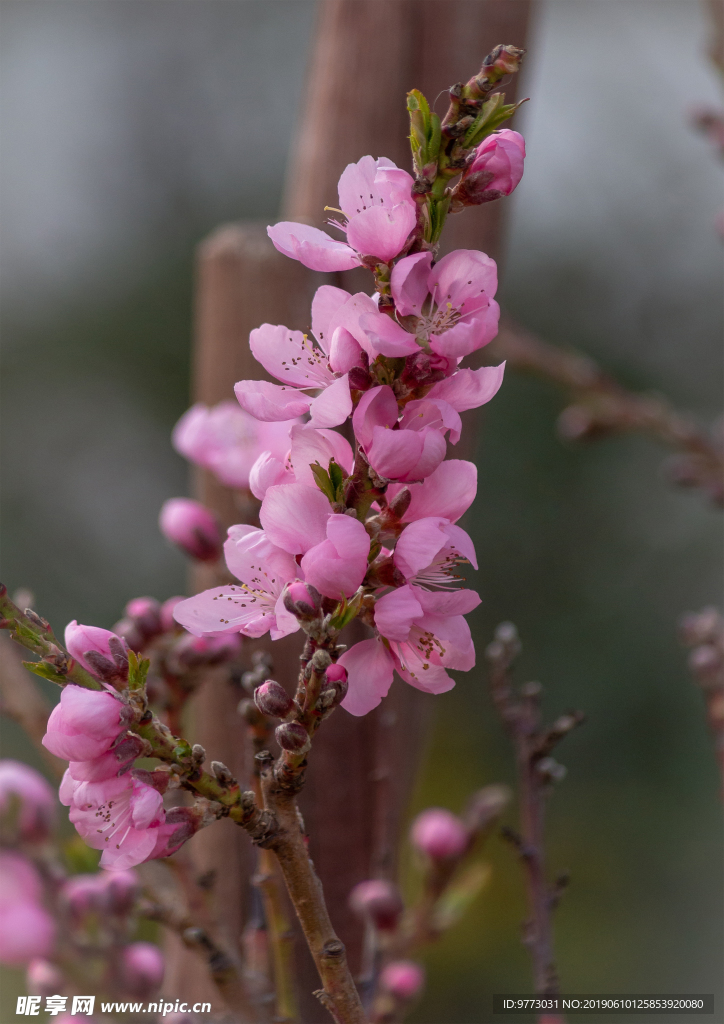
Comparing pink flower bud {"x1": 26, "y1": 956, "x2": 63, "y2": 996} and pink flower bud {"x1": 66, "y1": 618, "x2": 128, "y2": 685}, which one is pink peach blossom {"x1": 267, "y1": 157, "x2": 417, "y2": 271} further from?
pink flower bud {"x1": 26, "y1": 956, "x2": 63, "y2": 996}

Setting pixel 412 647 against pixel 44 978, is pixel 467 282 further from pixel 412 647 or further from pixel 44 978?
pixel 44 978

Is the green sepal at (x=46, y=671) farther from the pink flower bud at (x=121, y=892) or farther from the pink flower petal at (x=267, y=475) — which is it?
the pink flower bud at (x=121, y=892)

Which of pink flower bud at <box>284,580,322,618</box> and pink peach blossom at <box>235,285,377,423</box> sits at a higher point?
pink peach blossom at <box>235,285,377,423</box>

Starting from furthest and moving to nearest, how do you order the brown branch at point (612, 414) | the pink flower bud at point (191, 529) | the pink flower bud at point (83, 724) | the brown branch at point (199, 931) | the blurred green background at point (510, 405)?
the blurred green background at point (510, 405) < the brown branch at point (612, 414) < the pink flower bud at point (191, 529) < the brown branch at point (199, 931) < the pink flower bud at point (83, 724)

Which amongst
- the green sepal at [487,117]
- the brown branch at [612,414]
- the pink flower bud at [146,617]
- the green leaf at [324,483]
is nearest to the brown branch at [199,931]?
the pink flower bud at [146,617]

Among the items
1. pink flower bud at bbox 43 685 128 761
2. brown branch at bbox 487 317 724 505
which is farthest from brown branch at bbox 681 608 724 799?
pink flower bud at bbox 43 685 128 761

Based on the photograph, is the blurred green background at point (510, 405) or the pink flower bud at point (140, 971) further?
the blurred green background at point (510, 405)
